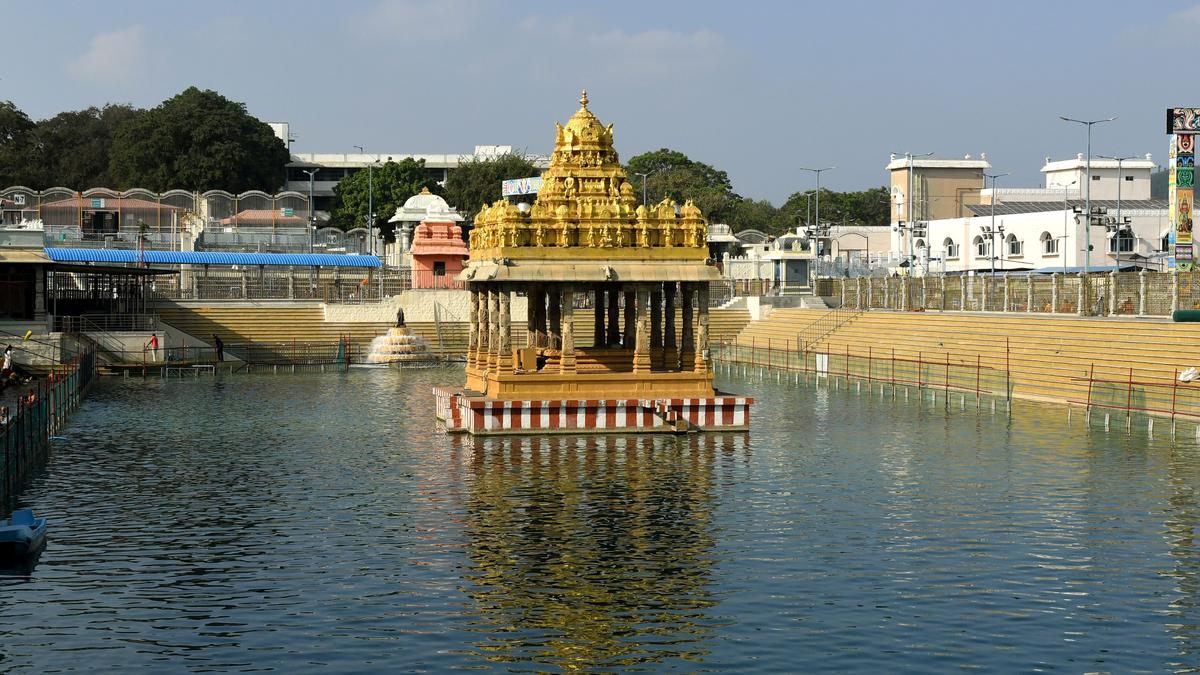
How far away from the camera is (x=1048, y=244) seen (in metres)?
116

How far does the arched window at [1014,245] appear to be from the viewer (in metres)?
119

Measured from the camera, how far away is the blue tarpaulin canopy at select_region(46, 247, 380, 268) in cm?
9331

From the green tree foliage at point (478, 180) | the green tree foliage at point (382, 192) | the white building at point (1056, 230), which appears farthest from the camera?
the green tree foliage at point (382, 192)

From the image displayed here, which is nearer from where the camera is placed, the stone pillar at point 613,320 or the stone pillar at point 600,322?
the stone pillar at point 613,320

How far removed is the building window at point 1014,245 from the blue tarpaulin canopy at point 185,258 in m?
54.7

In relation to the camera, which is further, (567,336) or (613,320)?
(613,320)

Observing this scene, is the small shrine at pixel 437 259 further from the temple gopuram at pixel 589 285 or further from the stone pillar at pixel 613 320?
the temple gopuram at pixel 589 285

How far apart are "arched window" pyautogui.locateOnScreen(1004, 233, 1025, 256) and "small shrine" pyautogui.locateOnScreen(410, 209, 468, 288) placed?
161 feet

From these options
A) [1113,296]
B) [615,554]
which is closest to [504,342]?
[615,554]

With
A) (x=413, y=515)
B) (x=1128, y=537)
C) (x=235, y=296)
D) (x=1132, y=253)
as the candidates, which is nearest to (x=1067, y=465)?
(x=1128, y=537)

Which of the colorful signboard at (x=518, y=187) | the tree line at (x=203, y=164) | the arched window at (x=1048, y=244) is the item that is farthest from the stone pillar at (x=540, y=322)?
the tree line at (x=203, y=164)

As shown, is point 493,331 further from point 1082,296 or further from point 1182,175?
point 1182,175

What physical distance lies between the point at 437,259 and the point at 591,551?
7225 cm

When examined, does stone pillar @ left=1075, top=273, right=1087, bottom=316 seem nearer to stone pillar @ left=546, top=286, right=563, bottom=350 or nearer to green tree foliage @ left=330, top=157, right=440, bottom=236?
stone pillar @ left=546, top=286, right=563, bottom=350
